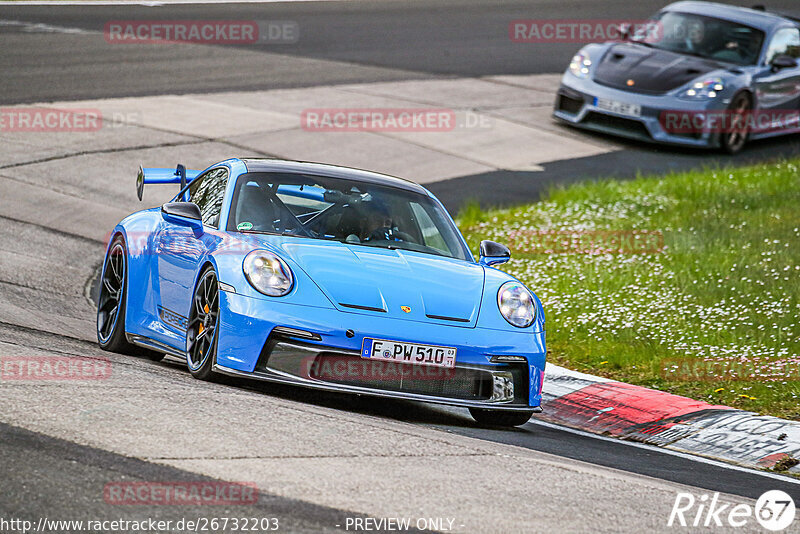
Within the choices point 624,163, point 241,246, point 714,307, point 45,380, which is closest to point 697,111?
point 624,163

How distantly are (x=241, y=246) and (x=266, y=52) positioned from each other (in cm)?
1627

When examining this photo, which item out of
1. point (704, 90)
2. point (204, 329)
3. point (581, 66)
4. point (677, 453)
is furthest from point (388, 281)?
point (581, 66)

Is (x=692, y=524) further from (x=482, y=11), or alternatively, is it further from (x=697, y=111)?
(x=482, y=11)

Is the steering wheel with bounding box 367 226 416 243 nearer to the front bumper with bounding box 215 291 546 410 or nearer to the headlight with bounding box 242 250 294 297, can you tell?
the headlight with bounding box 242 250 294 297

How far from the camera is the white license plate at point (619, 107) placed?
17.6 m

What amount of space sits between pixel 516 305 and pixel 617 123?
11436 mm

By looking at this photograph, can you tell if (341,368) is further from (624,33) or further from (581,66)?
(624,33)

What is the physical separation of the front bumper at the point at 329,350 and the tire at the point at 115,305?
1.74 meters

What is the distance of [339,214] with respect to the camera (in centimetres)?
774

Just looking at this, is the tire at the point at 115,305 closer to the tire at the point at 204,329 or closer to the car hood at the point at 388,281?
the tire at the point at 204,329

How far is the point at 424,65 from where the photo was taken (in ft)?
Result: 74.6

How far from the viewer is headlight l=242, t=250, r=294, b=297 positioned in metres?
6.68

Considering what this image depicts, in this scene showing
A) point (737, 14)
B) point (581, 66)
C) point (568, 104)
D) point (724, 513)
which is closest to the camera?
point (724, 513)

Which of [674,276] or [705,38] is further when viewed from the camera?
[705,38]
